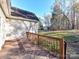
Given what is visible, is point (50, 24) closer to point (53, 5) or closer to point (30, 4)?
point (53, 5)

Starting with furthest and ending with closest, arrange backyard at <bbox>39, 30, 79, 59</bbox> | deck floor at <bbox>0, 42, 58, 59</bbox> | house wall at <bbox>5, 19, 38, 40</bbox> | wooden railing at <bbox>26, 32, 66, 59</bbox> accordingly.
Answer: house wall at <bbox>5, 19, 38, 40</bbox> → backyard at <bbox>39, 30, 79, 59</bbox> → deck floor at <bbox>0, 42, 58, 59</bbox> → wooden railing at <bbox>26, 32, 66, 59</bbox>

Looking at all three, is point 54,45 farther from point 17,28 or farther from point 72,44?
point 17,28

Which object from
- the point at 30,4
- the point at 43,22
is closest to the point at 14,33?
the point at 30,4

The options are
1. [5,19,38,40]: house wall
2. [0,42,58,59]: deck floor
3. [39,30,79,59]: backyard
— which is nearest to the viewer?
[0,42,58,59]: deck floor

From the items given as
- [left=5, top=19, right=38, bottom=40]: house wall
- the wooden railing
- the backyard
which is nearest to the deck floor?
the wooden railing

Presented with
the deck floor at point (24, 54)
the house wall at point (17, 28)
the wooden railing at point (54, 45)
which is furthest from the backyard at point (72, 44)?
the house wall at point (17, 28)

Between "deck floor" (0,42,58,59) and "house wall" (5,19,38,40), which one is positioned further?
"house wall" (5,19,38,40)

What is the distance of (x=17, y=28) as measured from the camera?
1318cm

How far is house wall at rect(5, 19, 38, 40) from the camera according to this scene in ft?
40.2

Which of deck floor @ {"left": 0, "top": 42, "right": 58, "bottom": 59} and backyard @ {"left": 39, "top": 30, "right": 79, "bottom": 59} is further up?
deck floor @ {"left": 0, "top": 42, "right": 58, "bottom": 59}

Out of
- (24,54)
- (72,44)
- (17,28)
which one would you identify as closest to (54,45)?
(24,54)

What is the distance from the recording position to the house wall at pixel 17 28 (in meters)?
12.2

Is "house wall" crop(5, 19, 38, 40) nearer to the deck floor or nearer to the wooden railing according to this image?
the wooden railing

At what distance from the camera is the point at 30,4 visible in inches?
1088
